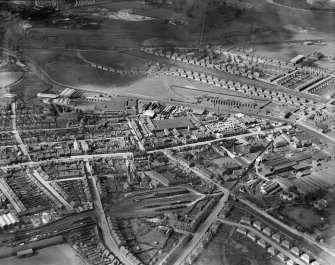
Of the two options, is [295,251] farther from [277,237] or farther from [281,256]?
[277,237]

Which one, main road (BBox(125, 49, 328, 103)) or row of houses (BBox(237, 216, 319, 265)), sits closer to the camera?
row of houses (BBox(237, 216, 319, 265))

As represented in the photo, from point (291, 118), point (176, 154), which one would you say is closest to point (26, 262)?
point (176, 154)

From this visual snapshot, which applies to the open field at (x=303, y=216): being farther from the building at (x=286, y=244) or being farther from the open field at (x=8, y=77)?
the open field at (x=8, y=77)

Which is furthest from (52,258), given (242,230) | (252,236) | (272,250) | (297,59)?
(297,59)

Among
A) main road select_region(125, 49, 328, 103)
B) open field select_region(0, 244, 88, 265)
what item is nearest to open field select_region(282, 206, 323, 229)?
open field select_region(0, 244, 88, 265)

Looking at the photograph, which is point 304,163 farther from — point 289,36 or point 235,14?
point 235,14

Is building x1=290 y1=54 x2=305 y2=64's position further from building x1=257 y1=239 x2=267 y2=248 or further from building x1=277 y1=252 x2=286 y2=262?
building x1=277 y1=252 x2=286 y2=262
